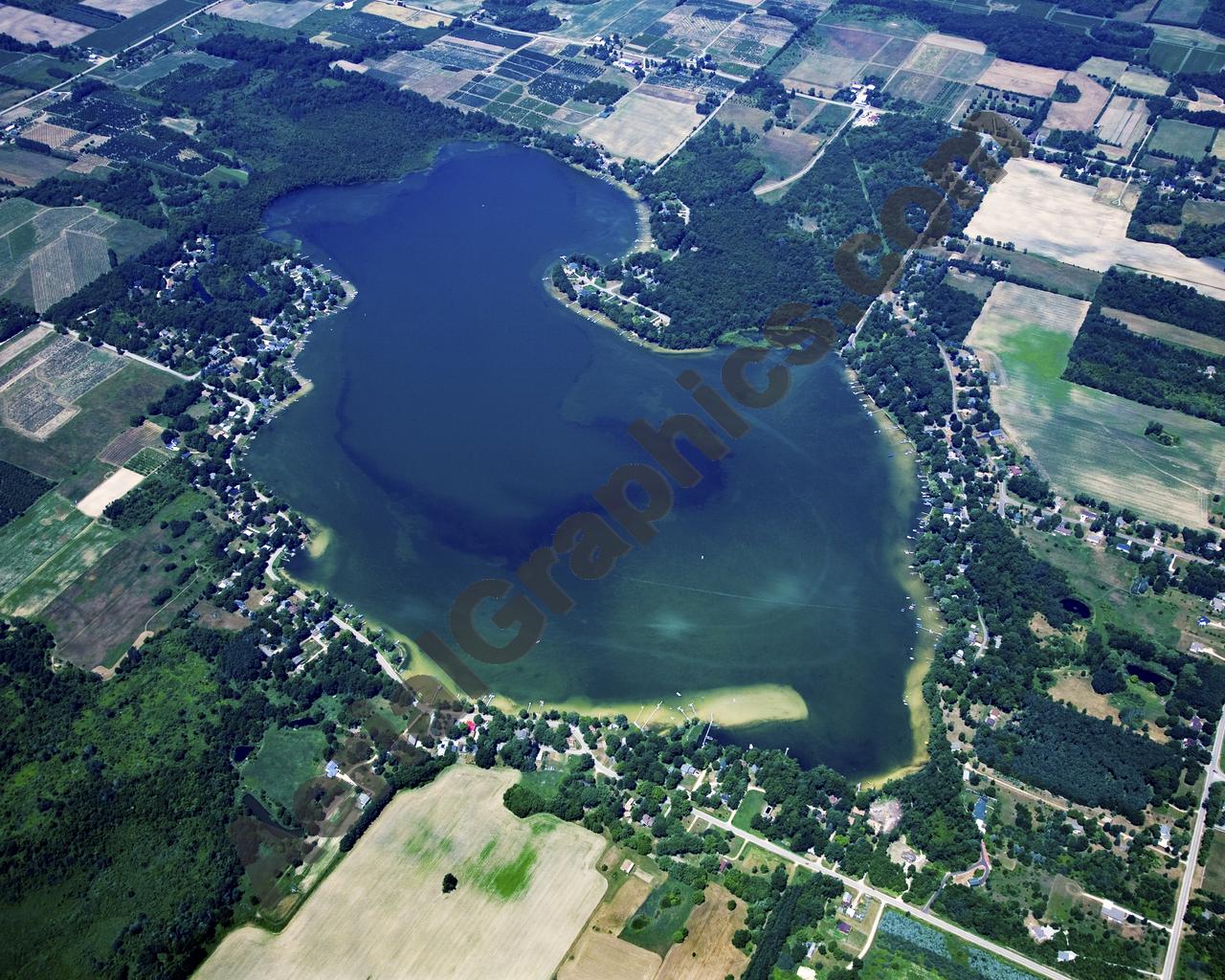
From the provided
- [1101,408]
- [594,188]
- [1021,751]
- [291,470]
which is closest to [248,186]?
[594,188]

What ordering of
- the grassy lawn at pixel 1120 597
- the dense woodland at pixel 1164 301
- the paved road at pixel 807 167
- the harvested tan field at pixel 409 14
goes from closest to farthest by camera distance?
the grassy lawn at pixel 1120 597 < the dense woodland at pixel 1164 301 < the paved road at pixel 807 167 < the harvested tan field at pixel 409 14

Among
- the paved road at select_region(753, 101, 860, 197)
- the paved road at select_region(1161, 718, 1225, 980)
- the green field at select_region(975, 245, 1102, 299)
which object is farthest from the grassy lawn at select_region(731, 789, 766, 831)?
the paved road at select_region(753, 101, 860, 197)

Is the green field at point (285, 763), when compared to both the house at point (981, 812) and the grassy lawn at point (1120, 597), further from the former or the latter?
the grassy lawn at point (1120, 597)

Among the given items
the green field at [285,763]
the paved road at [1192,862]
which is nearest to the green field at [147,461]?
the green field at [285,763]

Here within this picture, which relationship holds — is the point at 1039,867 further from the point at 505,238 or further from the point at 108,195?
the point at 108,195

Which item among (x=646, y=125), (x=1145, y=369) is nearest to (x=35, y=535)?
(x=646, y=125)

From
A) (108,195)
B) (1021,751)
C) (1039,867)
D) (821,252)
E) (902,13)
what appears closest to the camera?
(1039,867)

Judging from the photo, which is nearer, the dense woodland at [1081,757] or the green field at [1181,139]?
the dense woodland at [1081,757]
